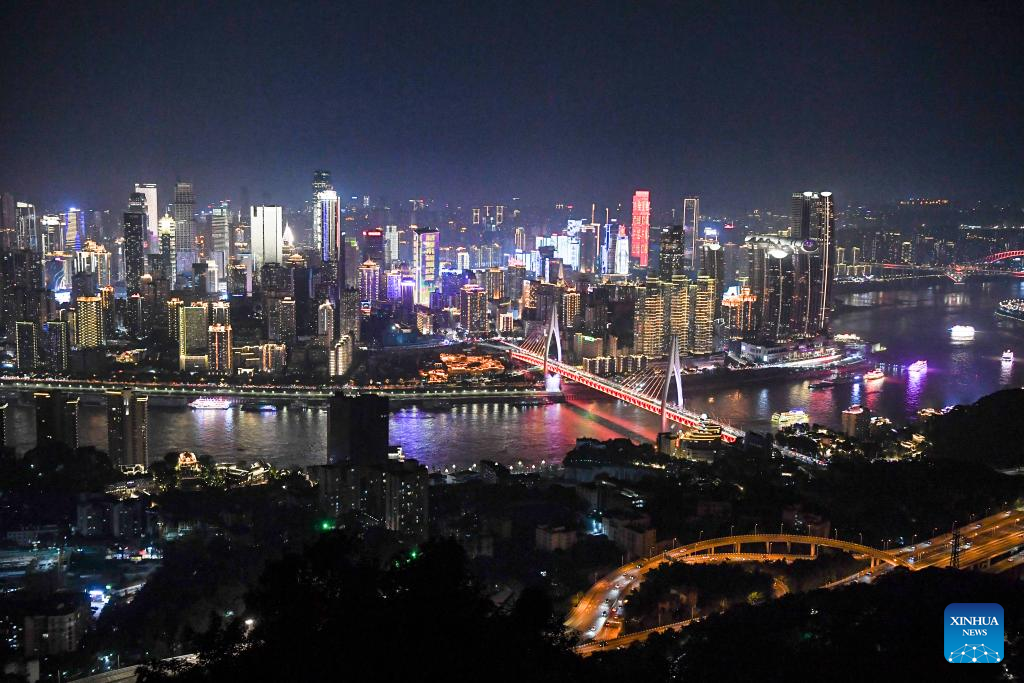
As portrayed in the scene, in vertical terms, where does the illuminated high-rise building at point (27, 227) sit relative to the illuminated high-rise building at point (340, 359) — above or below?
above

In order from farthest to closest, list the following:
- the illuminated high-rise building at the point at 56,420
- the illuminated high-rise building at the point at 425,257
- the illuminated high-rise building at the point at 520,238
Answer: the illuminated high-rise building at the point at 520,238 < the illuminated high-rise building at the point at 425,257 < the illuminated high-rise building at the point at 56,420

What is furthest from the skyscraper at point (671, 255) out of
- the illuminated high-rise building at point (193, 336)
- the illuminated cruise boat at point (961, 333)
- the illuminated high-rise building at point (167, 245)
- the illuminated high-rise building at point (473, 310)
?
the illuminated high-rise building at point (167, 245)

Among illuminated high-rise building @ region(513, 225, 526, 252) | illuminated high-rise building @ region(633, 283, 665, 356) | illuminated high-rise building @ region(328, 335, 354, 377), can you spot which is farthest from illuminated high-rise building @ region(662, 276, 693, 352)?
illuminated high-rise building @ region(513, 225, 526, 252)

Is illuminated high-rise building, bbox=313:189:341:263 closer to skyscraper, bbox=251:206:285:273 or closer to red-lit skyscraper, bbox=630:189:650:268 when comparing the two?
skyscraper, bbox=251:206:285:273

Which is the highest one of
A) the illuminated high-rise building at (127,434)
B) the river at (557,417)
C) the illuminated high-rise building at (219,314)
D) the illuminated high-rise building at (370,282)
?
the illuminated high-rise building at (370,282)

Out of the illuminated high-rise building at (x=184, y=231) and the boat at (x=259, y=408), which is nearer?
the boat at (x=259, y=408)

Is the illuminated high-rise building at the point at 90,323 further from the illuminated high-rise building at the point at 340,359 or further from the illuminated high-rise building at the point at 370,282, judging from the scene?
the illuminated high-rise building at the point at 370,282
